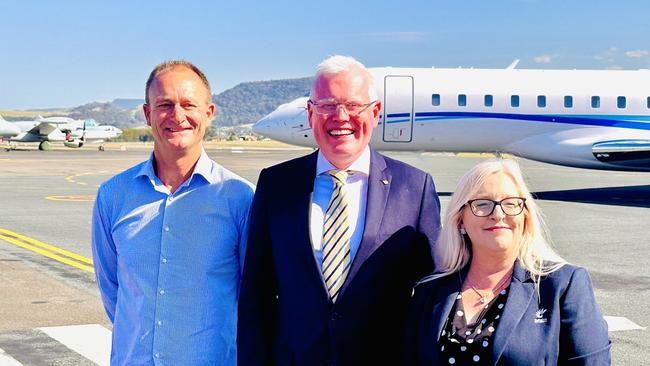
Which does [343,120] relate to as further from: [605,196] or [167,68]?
[605,196]

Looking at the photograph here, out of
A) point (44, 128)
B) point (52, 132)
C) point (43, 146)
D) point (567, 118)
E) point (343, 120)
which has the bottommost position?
point (343, 120)

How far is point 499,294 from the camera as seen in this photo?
322 cm

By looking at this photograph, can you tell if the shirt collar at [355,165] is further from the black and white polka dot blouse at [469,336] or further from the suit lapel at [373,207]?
the black and white polka dot blouse at [469,336]

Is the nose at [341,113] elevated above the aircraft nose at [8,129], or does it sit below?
below

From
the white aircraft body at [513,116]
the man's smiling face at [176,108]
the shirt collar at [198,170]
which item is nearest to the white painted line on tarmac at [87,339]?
the shirt collar at [198,170]

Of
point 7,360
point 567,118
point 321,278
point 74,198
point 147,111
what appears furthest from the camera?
point 567,118

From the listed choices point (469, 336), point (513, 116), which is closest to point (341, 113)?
point (469, 336)

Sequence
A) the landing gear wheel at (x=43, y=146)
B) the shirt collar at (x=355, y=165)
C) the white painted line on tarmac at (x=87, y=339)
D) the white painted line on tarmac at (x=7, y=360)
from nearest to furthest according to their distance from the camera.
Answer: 1. the shirt collar at (x=355, y=165)
2. the white painted line on tarmac at (x=7, y=360)
3. the white painted line on tarmac at (x=87, y=339)
4. the landing gear wheel at (x=43, y=146)

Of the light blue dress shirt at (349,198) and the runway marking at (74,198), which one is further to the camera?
the runway marking at (74,198)

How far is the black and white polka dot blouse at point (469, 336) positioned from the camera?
309 centimetres

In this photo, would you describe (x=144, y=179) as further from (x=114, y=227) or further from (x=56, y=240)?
(x=56, y=240)

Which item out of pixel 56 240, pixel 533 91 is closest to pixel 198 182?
pixel 56 240

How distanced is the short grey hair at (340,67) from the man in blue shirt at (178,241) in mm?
567

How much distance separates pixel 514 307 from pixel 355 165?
0.88 meters
